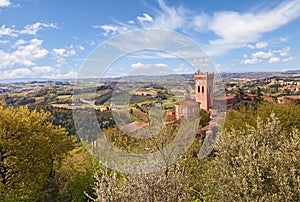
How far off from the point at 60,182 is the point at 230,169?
13.4 meters

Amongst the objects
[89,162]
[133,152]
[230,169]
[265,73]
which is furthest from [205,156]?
[265,73]

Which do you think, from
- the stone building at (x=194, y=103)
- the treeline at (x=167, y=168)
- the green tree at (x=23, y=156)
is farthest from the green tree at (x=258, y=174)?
the green tree at (x=23, y=156)

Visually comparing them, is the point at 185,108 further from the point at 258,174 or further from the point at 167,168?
the point at 258,174

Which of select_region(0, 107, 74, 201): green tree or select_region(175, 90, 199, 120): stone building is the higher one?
select_region(175, 90, 199, 120): stone building

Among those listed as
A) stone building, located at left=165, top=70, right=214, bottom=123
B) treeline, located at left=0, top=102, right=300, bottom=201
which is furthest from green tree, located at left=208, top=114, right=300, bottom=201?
stone building, located at left=165, top=70, right=214, bottom=123

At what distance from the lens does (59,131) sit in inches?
666

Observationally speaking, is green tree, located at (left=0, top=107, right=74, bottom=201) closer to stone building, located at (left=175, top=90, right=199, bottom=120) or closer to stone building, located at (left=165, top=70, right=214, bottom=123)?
stone building, located at (left=165, top=70, right=214, bottom=123)

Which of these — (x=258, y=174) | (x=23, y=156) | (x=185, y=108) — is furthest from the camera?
(x=185, y=108)

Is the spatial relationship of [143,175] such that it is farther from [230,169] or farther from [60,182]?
[60,182]

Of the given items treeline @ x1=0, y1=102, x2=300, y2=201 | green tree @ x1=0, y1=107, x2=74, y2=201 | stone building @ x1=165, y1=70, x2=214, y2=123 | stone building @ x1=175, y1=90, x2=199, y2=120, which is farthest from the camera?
stone building @ x1=165, y1=70, x2=214, y2=123

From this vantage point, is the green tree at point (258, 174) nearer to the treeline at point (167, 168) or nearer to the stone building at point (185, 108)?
the treeline at point (167, 168)

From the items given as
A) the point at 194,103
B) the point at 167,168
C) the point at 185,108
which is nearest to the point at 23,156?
the point at 167,168

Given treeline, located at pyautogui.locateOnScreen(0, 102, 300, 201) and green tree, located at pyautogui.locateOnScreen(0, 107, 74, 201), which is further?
green tree, located at pyautogui.locateOnScreen(0, 107, 74, 201)

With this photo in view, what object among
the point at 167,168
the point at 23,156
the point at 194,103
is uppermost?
the point at 194,103
